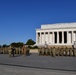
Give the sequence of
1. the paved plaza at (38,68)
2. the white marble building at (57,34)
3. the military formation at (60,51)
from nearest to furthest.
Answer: the paved plaza at (38,68), the military formation at (60,51), the white marble building at (57,34)

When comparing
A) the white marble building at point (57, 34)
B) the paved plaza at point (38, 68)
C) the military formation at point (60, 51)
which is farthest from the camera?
the white marble building at point (57, 34)

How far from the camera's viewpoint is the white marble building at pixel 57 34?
120875mm

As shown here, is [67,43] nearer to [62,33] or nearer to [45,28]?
[62,33]

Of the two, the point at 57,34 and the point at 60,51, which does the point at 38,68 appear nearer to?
the point at 60,51

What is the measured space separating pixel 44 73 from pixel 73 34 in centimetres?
10399

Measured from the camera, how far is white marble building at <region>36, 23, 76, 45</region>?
12088cm

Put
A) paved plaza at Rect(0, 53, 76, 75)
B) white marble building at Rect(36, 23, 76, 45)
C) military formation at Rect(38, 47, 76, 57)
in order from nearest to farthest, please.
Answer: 1. paved plaza at Rect(0, 53, 76, 75)
2. military formation at Rect(38, 47, 76, 57)
3. white marble building at Rect(36, 23, 76, 45)

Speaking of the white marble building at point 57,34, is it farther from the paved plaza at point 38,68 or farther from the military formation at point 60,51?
the paved plaza at point 38,68

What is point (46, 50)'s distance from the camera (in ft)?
161

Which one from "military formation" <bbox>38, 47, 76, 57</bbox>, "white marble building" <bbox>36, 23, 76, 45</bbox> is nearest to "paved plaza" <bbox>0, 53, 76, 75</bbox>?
"military formation" <bbox>38, 47, 76, 57</bbox>

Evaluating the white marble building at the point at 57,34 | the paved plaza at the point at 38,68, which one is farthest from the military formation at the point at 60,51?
the white marble building at the point at 57,34

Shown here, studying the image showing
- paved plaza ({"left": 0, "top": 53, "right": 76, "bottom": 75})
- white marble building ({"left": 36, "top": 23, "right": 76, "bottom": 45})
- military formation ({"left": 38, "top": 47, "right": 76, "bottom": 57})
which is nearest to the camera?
paved plaza ({"left": 0, "top": 53, "right": 76, "bottom": 75})

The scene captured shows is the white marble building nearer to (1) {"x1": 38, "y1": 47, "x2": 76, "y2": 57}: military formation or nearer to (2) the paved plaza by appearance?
(1) {"x1": 38, "y1": 47, "x2": 76, "y2": 57}: military formation

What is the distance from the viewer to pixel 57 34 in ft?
404
